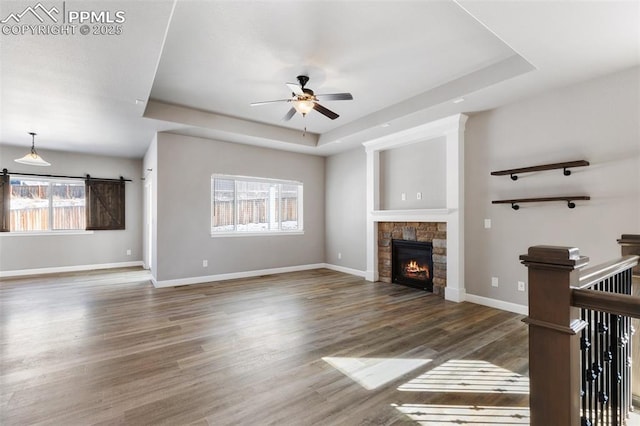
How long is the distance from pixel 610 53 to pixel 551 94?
796 millimetres

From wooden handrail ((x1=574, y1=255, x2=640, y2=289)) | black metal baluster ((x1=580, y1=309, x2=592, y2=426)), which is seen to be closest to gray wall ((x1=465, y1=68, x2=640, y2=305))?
wooden handrail ((x1=574, y1=255, x2=640, y2=289))

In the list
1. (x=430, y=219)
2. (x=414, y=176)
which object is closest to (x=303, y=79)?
(x=414, y=176)

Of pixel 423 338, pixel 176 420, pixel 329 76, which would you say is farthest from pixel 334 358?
pixel 329 76

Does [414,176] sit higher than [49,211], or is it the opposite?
[414,176]

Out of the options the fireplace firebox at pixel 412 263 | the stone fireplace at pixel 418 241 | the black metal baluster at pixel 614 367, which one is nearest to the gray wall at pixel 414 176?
the stone fireplace at pixel 418 241

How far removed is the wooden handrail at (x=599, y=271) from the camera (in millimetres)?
1085

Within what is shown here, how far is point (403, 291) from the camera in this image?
495 centimetres

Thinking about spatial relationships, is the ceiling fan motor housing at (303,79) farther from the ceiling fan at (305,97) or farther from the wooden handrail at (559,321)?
the wooden handrail at (559,321)

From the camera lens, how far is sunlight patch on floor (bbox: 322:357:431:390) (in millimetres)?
2277

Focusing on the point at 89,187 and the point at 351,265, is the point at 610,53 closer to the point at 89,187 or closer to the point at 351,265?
the point at 351,265

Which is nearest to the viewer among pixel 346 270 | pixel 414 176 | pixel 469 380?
pixel 469 380

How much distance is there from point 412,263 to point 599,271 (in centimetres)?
418

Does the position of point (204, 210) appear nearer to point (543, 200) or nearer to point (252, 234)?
point (252, 234)

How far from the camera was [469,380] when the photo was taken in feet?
7.46
